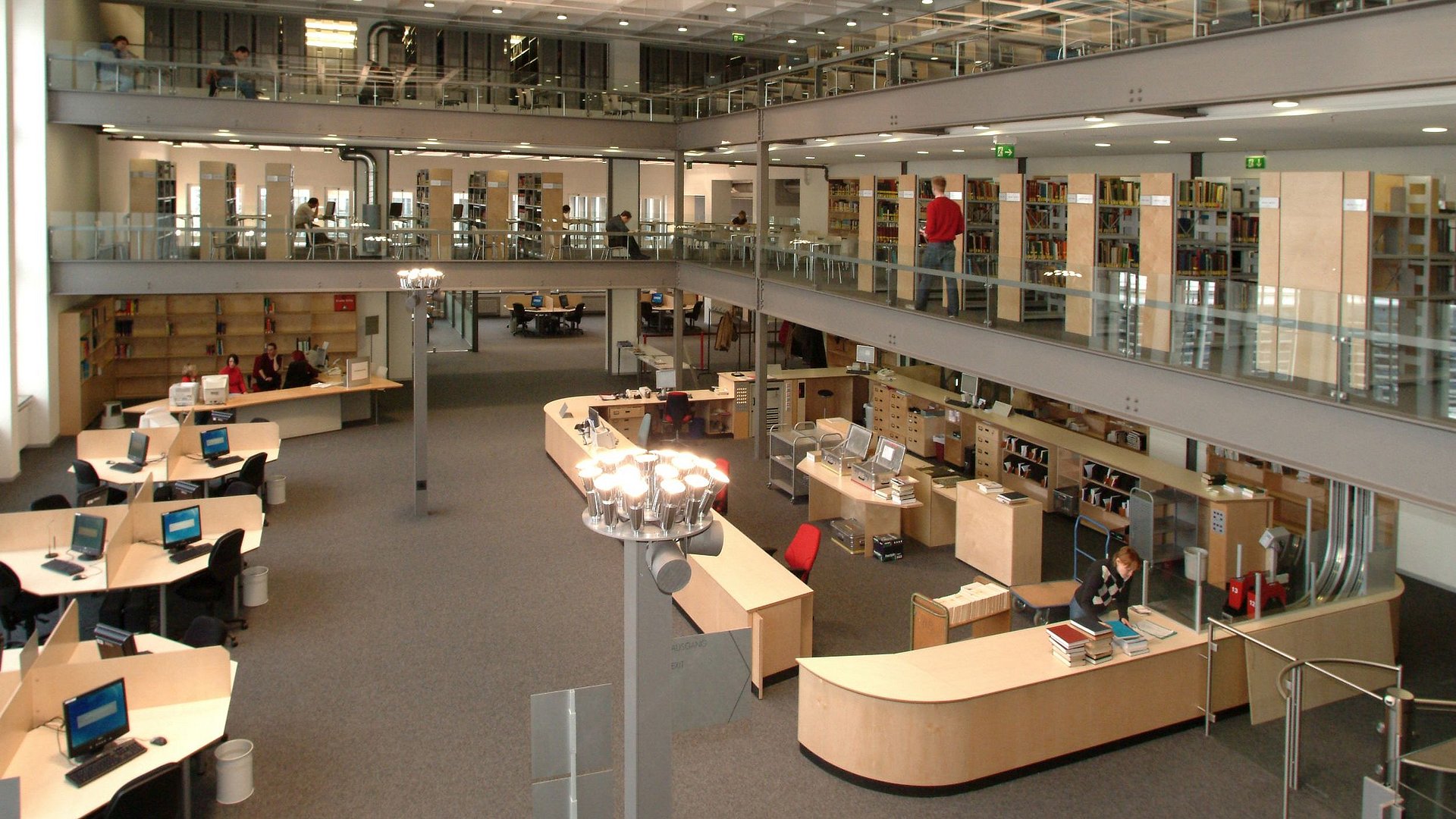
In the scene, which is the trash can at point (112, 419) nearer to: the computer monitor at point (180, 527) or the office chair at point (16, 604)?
the computer monitor at point (180, 527)

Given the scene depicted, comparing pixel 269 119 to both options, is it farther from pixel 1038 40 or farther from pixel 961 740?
pixel 961 740

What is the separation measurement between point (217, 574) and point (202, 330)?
1124 cm

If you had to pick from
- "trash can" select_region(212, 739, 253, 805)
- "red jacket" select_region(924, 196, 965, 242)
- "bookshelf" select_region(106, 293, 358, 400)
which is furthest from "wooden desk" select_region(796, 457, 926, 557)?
"bookshelf" select_region(106, 293, 358, 400)

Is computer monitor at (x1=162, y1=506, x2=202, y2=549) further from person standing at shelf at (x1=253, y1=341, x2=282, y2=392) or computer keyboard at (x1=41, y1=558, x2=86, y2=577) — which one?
person standing at shelf at (x1=253, y1=341, x2=282, y2=392)

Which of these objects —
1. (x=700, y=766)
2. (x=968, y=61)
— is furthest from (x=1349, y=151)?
(x=700, y=766)

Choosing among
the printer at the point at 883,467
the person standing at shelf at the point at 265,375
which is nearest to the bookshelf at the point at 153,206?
the person standing at shelf at the point at 265,375

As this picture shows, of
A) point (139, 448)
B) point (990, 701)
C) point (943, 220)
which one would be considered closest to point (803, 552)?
point (990, 701)

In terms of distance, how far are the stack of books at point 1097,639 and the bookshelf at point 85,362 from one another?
14.9 m

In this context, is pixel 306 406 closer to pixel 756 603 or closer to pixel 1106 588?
pixel 756 603

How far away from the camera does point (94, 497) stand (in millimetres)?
10594

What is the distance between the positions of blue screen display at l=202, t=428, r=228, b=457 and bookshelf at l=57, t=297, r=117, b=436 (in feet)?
16.3

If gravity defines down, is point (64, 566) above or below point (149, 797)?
above

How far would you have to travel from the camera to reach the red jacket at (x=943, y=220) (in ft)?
34.5

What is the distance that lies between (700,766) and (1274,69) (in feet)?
19.3
